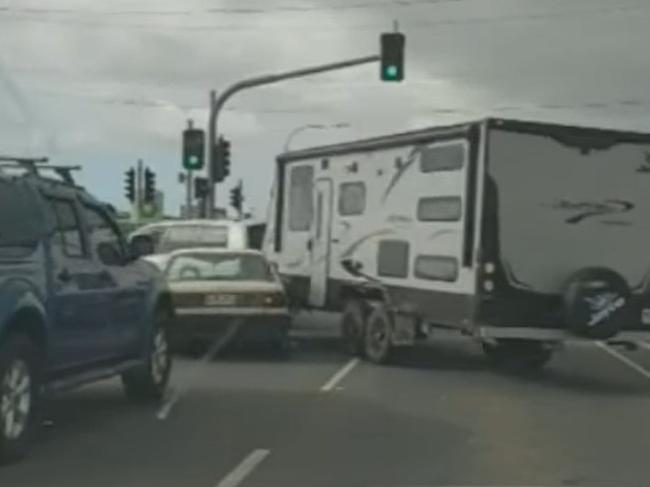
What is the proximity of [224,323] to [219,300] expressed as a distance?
309mm

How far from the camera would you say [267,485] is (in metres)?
9.20

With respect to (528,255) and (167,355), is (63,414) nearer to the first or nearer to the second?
(167,355)

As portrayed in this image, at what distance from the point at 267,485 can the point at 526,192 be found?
7.64m

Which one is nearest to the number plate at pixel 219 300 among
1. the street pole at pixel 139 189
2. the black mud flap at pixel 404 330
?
the black mud flap at pixel 404 330

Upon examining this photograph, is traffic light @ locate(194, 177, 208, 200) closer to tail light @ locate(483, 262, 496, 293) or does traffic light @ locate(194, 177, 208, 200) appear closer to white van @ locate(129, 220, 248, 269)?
white van @ locate(129, 220, 248, 269)

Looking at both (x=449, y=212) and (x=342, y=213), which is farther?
(x=342, y=213)

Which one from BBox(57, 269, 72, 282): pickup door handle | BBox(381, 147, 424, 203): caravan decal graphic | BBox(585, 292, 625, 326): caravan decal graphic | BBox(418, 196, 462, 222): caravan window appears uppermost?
BBox(381, 147, 424, 203): caravan decal graphic

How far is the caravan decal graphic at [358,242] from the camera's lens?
18.5 meters

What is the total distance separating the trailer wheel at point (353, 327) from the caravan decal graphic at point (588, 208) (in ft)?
12.0

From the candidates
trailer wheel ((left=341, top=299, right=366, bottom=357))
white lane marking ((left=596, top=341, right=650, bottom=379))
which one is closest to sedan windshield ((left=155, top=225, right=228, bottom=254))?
trailer wheel ((left=341, top=299, right=366, bottom=357))

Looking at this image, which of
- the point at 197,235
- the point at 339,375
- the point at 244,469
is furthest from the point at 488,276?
the point at 197,235

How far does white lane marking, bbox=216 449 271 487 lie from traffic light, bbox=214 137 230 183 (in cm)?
2506

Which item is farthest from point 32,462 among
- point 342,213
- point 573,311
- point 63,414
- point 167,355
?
point 342,213

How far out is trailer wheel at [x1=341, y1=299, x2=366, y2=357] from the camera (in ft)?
62.3
